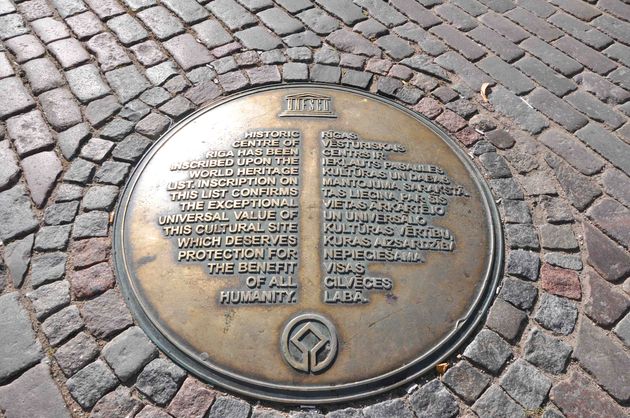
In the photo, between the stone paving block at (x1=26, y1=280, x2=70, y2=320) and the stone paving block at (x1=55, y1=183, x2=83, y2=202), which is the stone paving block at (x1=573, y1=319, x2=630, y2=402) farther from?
the stone paving block at (x1=55, y1=183, x2=83, y2=202)

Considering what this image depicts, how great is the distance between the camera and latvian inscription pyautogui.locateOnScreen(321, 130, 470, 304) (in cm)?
238

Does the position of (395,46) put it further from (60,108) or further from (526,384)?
(526,384)

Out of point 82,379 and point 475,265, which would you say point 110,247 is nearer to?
point 82,379

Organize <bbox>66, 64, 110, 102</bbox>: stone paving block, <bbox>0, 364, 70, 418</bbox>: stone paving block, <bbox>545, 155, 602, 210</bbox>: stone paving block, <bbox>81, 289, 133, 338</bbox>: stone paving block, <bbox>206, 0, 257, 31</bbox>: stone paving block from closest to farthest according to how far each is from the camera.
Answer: <bbox>0, 364, 70, 418</bbox>: stone paving block
<bbox>81, 289, 133, 338</bbox>: stone paving block
<bbox>545, 155, 602, 210</bbox>: stone paving block
<bbox>66, 64, 110, 102</bbox>: stone paving block
<bbox>206, 0, 257, 31</bbox>: stone paving block

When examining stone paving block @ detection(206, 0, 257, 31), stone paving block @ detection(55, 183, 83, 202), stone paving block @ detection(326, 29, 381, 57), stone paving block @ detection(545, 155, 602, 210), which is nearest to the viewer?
stone paving block @ detection(55, 183, 83, 202)

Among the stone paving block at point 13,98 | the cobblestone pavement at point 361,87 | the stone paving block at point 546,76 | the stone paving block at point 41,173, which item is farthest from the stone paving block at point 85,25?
the stone paving block at point 546,76

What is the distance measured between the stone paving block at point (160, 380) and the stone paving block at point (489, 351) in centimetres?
102

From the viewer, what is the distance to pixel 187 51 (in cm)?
342

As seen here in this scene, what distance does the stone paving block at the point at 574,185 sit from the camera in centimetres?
285

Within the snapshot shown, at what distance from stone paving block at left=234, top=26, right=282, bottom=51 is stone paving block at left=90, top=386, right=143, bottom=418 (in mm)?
2304

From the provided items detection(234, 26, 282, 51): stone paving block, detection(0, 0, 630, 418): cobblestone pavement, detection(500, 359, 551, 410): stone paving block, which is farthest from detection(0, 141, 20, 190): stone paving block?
detection(500, 359, 551, 410): stone paving block

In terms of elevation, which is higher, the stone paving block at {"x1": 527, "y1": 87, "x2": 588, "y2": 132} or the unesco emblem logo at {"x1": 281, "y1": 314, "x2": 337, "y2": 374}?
the stone paving block at {"x1": 527, "y1": 87, "x2": 588, "y2": 132}

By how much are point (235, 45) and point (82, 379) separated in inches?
89.8

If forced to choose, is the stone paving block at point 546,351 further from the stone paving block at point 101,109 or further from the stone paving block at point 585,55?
the stone paving block at point 101,109
